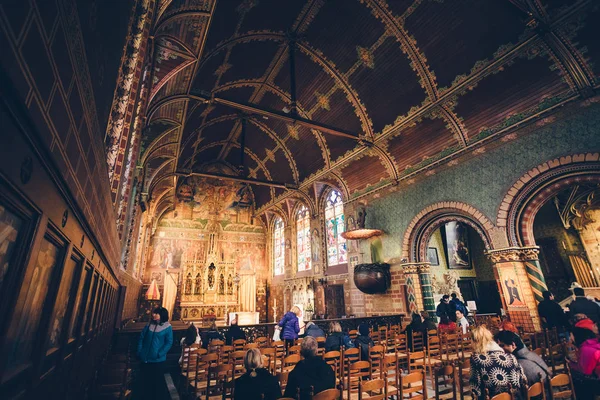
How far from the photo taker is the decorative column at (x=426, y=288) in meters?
9.78

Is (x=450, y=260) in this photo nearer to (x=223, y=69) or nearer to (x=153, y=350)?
(x=223, y=69)

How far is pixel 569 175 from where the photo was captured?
22.1ft

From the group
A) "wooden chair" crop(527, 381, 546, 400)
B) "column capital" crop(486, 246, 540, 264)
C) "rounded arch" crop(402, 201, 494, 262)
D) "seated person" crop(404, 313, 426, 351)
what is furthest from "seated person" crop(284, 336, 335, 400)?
"rounded arch" crop(402, 201, 494, 262)

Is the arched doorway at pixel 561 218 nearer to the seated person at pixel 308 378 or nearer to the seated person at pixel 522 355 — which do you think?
the seated person at pixel 522 355

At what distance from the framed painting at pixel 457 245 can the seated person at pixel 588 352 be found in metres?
10.7

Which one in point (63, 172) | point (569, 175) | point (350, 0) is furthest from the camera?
point (350, 0)

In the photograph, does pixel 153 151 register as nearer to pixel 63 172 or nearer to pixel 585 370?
pixel 63 172

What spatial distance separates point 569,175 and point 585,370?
532 cm

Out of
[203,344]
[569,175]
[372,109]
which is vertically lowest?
[203,344]

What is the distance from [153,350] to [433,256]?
1189cm

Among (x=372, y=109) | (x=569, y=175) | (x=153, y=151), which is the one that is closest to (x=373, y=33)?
(x=372, y=109)

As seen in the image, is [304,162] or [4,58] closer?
[4,58]

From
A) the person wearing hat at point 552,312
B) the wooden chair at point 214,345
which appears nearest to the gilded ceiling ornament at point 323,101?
the person wearing hat at point 552,312

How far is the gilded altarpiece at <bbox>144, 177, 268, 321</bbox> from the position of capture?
16.4 meters
